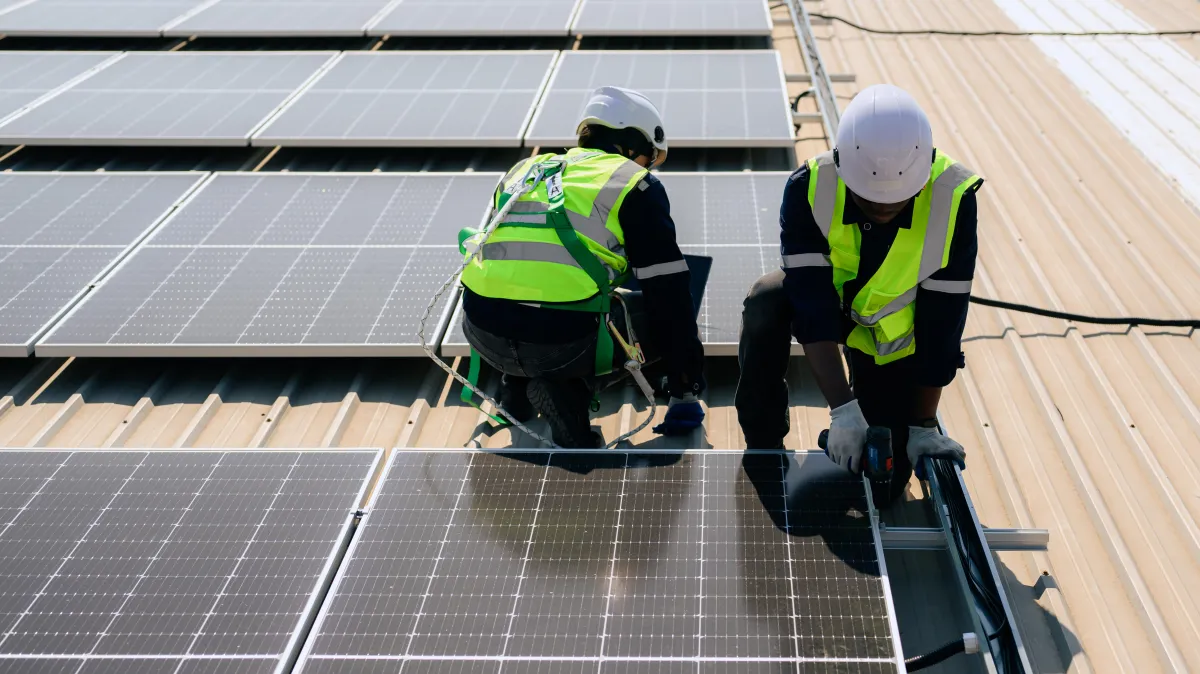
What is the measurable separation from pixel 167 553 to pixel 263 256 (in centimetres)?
272

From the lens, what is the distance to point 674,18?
34.6 feet

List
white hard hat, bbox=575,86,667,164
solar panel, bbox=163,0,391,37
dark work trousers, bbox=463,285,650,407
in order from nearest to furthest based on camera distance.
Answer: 1. dark work trousers, bbox=463,285,650,407
2. white hard hat, bbox=575,86,667,164
3. solar panel, bbox=163,0,391,37

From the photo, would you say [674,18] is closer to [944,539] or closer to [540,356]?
[540,356]

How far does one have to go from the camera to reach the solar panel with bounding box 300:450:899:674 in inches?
120

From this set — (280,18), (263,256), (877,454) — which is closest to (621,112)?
(877,454)

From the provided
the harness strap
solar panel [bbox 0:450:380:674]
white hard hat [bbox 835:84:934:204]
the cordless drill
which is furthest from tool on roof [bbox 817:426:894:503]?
solar panel [bbox 0:450:380:674]

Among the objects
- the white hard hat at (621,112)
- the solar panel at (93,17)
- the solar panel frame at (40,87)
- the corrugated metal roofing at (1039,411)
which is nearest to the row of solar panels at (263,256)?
the corrugated metal roofing at (1039,411)

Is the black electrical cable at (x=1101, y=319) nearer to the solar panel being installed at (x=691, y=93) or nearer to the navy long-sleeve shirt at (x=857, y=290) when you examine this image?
the navy long-sleeve shirt at (x=857, y=290)

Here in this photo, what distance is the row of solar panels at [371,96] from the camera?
25.1 feet

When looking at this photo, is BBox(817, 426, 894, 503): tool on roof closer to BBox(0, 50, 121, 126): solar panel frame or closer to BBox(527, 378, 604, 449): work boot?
BBox(527, 378, 604, 449): work boot

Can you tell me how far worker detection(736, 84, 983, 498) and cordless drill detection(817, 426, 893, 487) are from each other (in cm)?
3

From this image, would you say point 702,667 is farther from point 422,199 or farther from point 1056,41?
point 1056,41

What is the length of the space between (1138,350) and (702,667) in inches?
149

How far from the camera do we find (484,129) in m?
7.67
